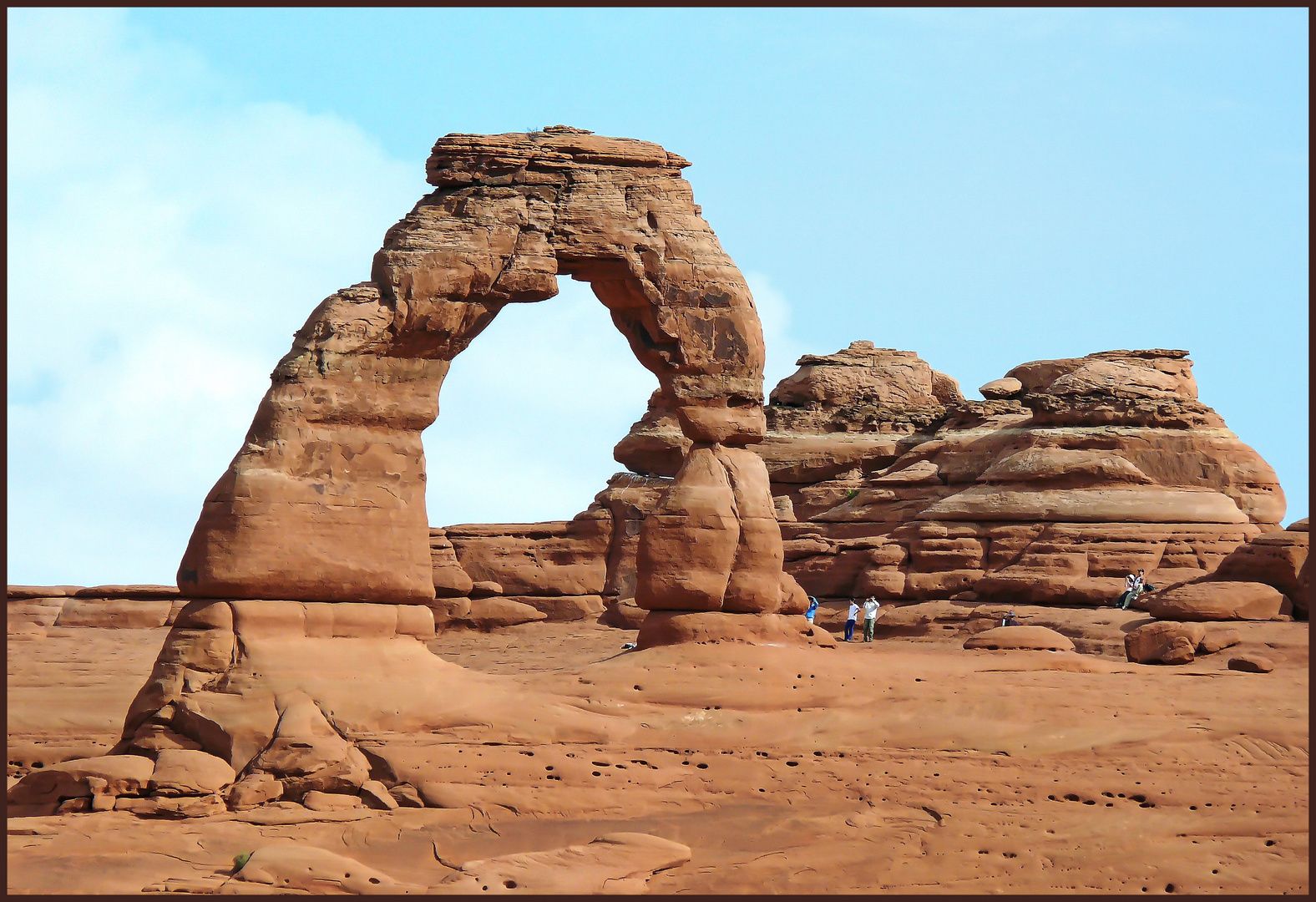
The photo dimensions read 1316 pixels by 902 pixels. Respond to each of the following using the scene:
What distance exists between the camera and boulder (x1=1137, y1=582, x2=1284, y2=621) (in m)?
21.7

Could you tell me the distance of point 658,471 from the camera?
3425cm

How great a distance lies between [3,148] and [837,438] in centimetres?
2541

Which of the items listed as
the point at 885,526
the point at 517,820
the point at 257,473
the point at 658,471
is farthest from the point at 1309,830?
the point at 658,471

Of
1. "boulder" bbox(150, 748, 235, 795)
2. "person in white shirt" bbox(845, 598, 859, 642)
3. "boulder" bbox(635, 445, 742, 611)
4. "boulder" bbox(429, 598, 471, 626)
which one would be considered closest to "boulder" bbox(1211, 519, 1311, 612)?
"person in white shirt" bbox(845, 598, 859, 642)

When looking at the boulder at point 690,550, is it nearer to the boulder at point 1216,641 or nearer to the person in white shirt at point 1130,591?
the boulder at point 1216,641

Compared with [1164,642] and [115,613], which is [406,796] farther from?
[115,613]

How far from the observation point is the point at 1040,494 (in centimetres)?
2927

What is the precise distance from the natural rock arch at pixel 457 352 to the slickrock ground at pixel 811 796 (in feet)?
4.47

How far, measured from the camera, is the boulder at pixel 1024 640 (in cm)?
2028

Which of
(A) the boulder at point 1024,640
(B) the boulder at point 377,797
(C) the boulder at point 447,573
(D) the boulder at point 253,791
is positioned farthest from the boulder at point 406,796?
(C) the boulder at point 447,573

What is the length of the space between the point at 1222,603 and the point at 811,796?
355 inches

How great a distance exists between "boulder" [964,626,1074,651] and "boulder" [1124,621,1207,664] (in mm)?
756

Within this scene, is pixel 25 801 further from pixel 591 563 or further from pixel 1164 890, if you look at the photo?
pixel 591 563

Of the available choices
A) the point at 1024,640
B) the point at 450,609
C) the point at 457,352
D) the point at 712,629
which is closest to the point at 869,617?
the point at 1024,640
